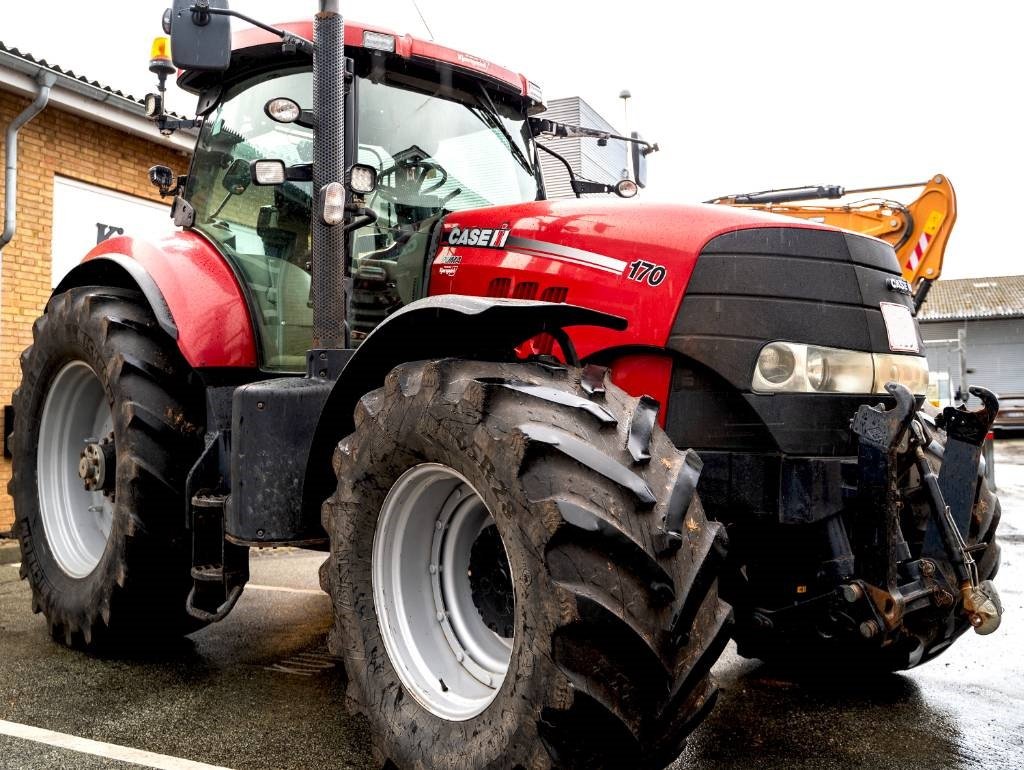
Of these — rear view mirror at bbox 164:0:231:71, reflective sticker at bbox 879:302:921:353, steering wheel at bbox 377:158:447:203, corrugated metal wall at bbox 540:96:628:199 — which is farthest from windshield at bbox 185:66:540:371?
reflective sticker at bbox 879:302:921:353

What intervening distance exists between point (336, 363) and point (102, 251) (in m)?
1.79

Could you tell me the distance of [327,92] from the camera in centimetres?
350

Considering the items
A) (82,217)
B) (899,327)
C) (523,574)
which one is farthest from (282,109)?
(82,217)

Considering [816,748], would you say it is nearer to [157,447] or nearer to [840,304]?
[840,304]

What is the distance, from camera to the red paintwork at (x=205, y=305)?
3838 mm

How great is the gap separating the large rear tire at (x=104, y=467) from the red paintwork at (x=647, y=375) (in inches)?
72.3

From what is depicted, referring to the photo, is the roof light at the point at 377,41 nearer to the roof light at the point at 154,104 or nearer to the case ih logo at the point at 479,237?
the case ih logo at the point at 479,237

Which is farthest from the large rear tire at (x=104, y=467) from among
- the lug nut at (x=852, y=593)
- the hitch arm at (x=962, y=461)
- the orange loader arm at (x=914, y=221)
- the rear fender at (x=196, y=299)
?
the orange loader arm at (x=914, y=221)

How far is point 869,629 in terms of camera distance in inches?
110

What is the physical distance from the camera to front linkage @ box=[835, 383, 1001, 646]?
2.81 m

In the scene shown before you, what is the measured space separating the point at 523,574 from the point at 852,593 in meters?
1.10

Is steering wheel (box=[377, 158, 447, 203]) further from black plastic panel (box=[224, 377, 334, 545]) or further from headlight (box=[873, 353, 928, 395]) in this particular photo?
headlight (box=[873, 353, 928, 395])

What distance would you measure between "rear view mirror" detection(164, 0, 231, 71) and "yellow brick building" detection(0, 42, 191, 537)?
497 centimetres

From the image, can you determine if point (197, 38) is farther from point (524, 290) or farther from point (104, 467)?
point (104, 467)
